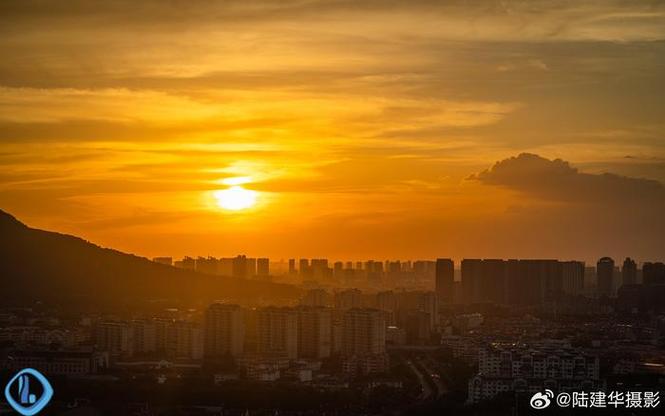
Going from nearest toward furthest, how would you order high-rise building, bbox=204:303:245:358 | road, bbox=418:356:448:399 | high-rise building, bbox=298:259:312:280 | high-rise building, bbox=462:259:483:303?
road, bbox=418:356:448:399 < high-rise building, bbox=204:303:245:358 < high-rise building, bbox=462:259:483:303 < high-rise building, bbox=298:259:312:280

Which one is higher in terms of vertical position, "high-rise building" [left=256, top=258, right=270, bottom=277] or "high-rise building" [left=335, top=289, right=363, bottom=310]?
"high-rise building" [left=256, top=258, right=270, bottom=277]

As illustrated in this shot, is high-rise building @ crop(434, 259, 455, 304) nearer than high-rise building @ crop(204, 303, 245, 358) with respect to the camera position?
No

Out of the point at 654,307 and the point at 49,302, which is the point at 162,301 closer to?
the point at 49,302

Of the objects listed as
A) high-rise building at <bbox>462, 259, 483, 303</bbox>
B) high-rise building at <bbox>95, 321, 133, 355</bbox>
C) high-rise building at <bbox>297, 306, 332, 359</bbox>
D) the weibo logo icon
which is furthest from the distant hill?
the weibo logo icon

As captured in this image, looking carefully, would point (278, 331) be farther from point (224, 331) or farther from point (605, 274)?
point (605, 274)

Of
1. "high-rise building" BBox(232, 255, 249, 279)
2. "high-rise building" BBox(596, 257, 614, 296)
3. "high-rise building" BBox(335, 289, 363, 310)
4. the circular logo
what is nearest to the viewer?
the circular logo

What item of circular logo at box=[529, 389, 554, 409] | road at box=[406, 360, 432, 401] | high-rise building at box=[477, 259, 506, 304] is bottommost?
road at box=[406, 360, 432, 401]

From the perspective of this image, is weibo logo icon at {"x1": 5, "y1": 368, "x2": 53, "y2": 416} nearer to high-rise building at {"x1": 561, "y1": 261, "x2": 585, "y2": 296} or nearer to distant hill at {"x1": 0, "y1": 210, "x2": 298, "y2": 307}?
distant hill at {"x1": 0, "y1": 210, "x2": 298, "y2": 307}

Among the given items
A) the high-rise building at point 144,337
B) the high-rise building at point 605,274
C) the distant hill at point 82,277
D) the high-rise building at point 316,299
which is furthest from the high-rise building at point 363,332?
the high-rise building at point 605,274
